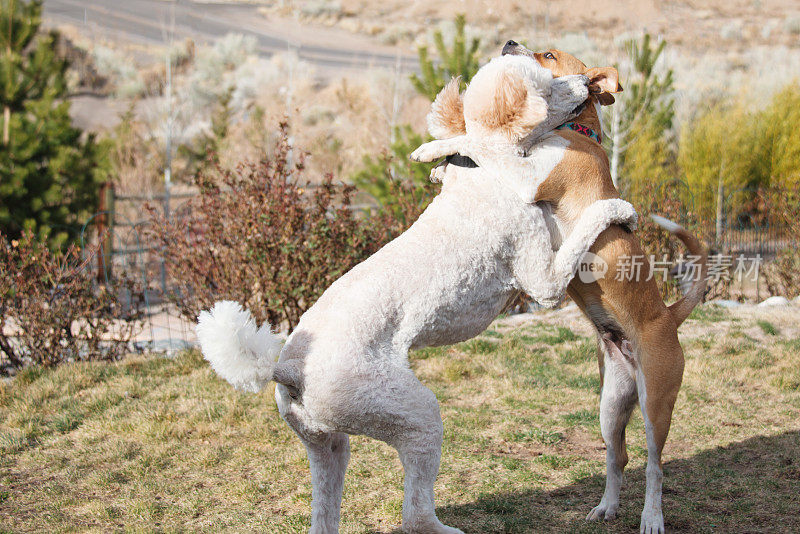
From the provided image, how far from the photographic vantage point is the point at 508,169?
9.11 ft

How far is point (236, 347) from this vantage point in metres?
2.30

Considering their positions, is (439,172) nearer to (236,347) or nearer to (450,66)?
(236,347)

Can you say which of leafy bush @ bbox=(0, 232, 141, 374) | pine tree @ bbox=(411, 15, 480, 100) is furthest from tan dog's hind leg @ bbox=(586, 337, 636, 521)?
pine tree @ bbox=(411, 15, 480, 100)

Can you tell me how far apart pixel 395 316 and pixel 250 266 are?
13.7ft

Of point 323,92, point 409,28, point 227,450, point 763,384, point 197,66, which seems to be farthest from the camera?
point 409,28

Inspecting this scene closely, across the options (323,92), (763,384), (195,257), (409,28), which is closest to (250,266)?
(195,257)

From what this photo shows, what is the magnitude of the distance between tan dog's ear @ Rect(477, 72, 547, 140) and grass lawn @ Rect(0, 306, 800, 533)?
1940mm

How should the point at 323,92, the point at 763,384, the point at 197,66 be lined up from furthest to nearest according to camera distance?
the point at 197,66
the point at 323,92
the point at 763,384

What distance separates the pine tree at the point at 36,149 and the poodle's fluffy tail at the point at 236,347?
30.7ft

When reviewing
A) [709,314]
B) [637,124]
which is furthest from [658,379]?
[637,124]

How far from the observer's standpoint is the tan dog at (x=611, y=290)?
2863 mm

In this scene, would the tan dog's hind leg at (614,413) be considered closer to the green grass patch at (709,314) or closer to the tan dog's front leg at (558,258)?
the tan dog's front leg at (558,258)

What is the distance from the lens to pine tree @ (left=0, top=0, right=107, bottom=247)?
36.3 feet

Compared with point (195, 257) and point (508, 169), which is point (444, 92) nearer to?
point (508, 169)
